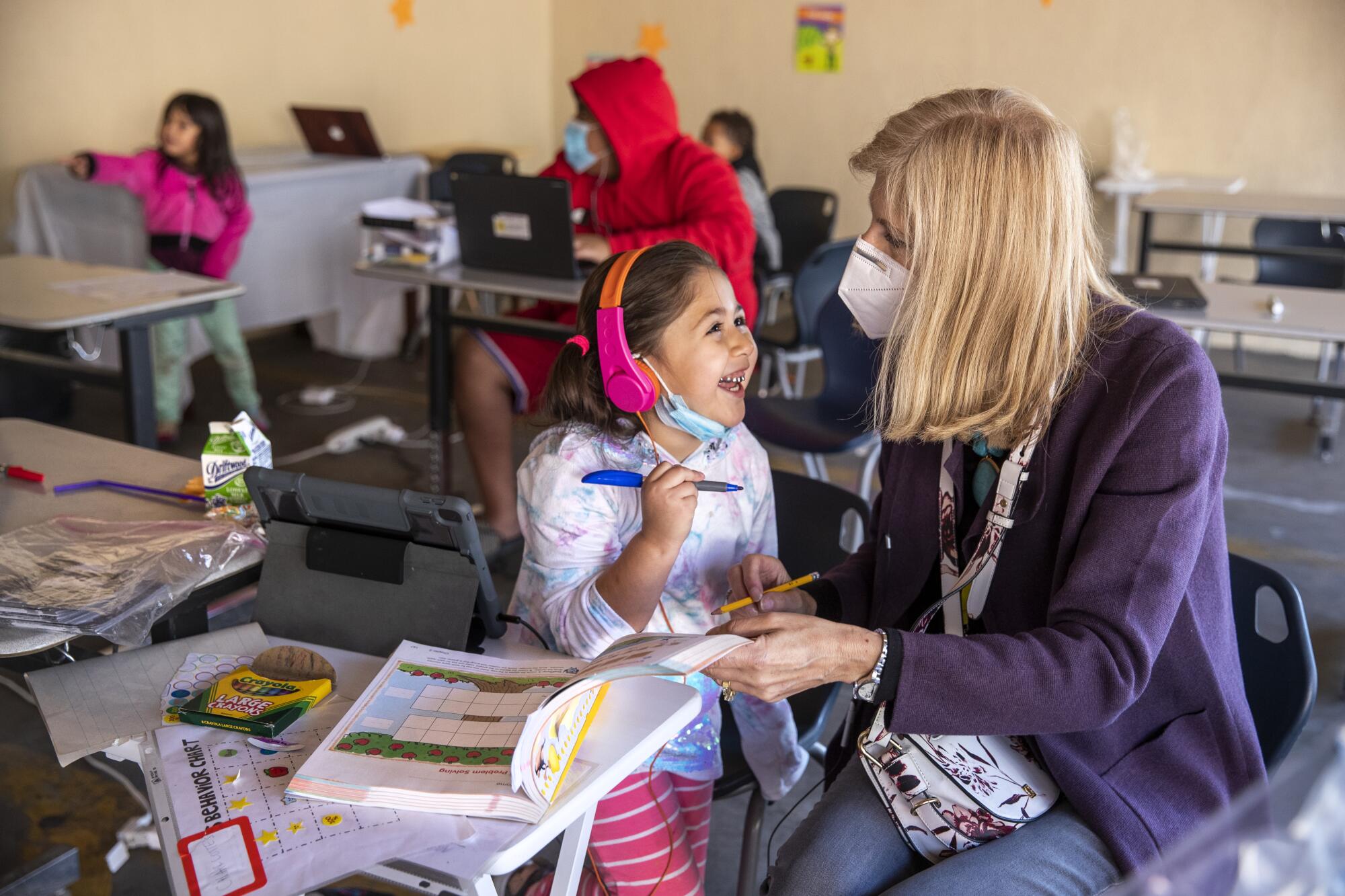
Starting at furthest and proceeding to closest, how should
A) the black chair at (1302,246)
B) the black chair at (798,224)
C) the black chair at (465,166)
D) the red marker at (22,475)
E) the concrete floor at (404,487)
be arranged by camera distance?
the black chair at (798,224), the black chair at (465,166), the black chair at (1302,246), the concrete floor at (404,487), the red marker at (22,475)

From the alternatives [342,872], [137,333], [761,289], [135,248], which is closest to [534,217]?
[137,333]

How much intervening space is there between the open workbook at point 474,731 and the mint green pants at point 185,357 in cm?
335

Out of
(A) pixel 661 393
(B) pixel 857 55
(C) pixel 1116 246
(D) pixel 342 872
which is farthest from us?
(B) pixel 857 55

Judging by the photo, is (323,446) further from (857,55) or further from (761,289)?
(857,55)

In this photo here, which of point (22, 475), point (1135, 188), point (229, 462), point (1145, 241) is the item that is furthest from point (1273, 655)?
point (1135, 188)

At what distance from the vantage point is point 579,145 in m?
3.19

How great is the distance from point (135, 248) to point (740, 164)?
272cm

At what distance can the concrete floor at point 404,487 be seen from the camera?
79.4 inches

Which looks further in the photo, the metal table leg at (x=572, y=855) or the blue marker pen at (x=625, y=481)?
the blue marker pen at (x=625, y=481)

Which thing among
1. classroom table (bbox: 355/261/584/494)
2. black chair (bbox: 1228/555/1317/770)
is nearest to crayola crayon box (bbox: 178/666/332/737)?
black chair (bbox: 1228/555/1317/770)

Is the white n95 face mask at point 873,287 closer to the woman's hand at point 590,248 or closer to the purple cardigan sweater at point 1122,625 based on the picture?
the purple cardigan sweater at point 1122,625

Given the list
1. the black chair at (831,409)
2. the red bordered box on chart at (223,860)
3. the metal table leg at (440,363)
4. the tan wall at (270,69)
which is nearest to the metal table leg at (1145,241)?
the black chair at (831,409)

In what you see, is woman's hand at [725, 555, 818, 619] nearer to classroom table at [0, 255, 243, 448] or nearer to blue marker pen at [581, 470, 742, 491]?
blue marker pen at [581, 470, 742, 491]

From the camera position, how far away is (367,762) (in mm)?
986
